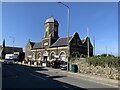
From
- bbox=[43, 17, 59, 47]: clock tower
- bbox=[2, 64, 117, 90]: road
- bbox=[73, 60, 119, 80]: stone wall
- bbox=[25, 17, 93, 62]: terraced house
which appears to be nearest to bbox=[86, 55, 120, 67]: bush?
bbox=[73, 60, 119, 80]: stone wall

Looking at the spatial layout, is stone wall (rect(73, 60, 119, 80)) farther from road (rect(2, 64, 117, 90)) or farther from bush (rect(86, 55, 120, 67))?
road (rect(2, 64, 117, 90))

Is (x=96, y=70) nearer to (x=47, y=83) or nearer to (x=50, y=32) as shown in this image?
(x=47, y=83)

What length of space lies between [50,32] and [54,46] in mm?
8272

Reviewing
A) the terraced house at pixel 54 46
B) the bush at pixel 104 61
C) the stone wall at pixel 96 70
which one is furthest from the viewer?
the terraced house at pixel 54 46

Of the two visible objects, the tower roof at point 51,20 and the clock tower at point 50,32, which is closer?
the clock tower at point 50,32

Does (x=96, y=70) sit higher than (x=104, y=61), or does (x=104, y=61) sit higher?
(x=104, y=61)

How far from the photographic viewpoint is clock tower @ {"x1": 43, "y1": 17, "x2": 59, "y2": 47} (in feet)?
246

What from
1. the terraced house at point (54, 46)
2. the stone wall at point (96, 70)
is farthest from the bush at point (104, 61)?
the terraced house at point (54, 46)

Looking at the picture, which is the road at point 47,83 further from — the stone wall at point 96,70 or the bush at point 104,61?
the bush at point 104,61

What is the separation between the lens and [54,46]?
6994 cm

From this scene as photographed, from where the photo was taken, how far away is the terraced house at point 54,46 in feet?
213

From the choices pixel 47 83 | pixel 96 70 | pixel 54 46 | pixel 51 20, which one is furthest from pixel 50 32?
pixel 47 83

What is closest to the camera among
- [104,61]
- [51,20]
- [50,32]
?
[104,61]

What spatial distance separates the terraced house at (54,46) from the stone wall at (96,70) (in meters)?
28.0
